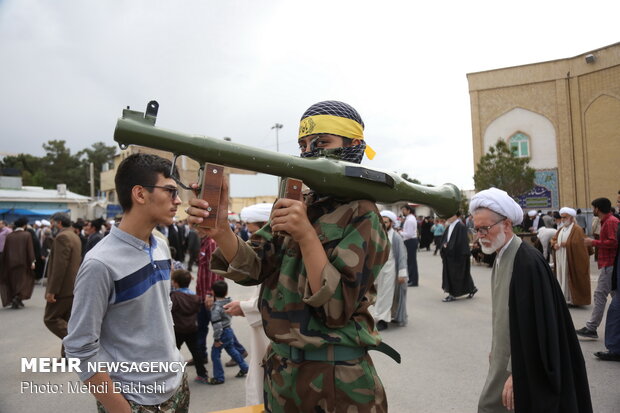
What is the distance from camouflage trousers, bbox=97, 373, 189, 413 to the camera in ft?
6.12

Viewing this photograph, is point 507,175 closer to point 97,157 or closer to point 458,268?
point 458,268

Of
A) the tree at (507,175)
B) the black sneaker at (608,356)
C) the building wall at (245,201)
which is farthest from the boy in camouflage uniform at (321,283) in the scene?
the building wall at (245,201)

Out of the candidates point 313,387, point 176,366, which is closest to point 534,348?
point 313,387

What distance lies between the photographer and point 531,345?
7.40 feet

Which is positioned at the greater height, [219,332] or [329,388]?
[329,388]

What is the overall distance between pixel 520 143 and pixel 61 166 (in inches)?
2138

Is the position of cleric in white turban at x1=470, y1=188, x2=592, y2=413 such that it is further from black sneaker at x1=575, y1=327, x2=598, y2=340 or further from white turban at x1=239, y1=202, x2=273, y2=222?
black sneaker at x1=575, y1=327, x2=598, y2=340

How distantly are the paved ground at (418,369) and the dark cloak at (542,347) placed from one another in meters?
2.01

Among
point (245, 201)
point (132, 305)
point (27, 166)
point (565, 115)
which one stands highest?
point (27, 166)

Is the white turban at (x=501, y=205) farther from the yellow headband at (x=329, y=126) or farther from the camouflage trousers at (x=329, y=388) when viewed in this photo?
Result: the camouflage trousers at (x=329, y=388)

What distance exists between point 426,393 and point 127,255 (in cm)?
369

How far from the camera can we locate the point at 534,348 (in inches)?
88.8

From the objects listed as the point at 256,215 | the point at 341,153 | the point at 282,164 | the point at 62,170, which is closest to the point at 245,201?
the point at 62,170

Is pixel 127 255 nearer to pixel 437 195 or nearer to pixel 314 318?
pixel 314 318
